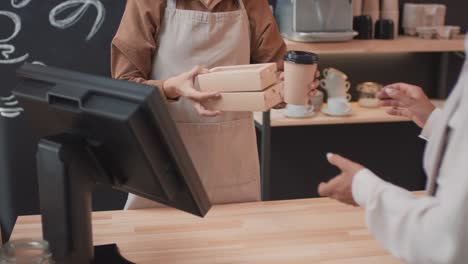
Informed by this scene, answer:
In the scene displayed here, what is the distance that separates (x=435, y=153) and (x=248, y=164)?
1.04 metres

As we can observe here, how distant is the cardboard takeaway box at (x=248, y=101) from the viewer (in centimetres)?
164

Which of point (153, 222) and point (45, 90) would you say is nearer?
point (45, 90)

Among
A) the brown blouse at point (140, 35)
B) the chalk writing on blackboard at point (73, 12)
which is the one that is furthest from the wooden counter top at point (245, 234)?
the chalk writing on blackboard at point (73, 12)

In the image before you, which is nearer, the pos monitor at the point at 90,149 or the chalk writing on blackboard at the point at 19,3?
the pos monitor at the point at 90,149

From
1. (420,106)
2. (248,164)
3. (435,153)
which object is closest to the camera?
(435,153)

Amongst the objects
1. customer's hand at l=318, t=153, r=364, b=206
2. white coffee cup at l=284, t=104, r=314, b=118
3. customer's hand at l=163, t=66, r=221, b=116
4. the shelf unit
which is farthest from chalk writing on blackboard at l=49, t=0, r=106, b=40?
customer's hand at l=318, t=153, r=364, b=206

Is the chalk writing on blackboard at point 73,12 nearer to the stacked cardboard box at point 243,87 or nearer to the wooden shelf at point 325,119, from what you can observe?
the wooden shelf at point 325,119

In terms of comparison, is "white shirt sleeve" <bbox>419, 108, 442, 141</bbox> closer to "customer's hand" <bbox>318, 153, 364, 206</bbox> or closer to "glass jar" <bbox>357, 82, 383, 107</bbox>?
"customer's hand" <bbox>318, 153, 364, 206</bbox>

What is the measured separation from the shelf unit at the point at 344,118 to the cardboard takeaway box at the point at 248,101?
4.11 ft

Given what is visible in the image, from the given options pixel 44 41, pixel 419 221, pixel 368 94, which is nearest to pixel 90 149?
pixel 419 221

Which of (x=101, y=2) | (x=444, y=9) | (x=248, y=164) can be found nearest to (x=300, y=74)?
(x=248, y=164)

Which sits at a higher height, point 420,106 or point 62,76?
point 62,76

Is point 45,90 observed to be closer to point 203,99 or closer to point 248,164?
point 203,99

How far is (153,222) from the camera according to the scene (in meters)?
1.68
